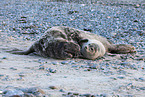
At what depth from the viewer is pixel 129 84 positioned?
3.61 meters

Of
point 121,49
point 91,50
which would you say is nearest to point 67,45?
point 91,50

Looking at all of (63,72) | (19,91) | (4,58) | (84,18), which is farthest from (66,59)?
(84,18)

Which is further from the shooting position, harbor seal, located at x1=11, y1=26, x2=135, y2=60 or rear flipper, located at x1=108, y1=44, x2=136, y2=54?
rear flipper, located at x1=108, y1=44, x2=136, y2=54

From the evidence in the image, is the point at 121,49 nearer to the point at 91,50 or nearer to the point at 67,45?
the point at 91,50

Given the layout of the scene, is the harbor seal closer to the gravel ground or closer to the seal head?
the seal head

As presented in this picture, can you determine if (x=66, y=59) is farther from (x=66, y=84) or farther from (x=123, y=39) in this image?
(x=123, y=39)

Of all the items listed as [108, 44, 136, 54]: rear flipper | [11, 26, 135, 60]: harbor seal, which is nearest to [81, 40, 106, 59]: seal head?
[11, 26, 135, 60]: harbor seal

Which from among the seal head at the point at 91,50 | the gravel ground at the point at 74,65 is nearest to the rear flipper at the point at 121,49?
the gravel ground at the point at 74,65

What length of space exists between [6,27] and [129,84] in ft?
24.1

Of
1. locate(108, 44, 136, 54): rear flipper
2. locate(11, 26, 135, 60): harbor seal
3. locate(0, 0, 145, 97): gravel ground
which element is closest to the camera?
locate(0, 0, 145, 97): gravel ground

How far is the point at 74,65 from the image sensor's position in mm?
4898

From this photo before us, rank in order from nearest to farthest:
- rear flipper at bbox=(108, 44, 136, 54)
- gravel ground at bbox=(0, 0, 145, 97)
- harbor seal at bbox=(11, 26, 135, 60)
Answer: gravel ground at bbox=(0, 0, 145, 97) → harbor seal at bbox=(11, 26, 135, 60) → rear flipper at bbox=(108, 44, 136, 54)

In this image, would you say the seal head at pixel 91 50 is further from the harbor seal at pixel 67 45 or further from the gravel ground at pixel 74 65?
the gravel ground at pixel 74 65

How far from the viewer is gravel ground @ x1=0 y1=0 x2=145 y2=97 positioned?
10.9ft
